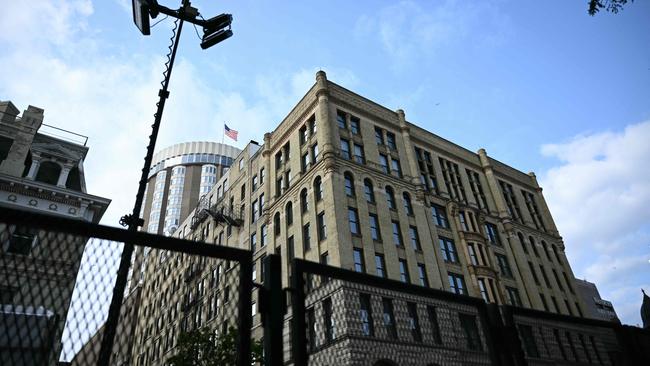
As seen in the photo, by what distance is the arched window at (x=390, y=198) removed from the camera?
37.2m

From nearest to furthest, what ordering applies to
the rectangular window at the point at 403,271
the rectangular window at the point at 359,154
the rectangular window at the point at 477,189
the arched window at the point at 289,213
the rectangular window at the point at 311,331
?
1. the rectangular window at the point at 311,331
2. the rectangular window at the point at 403,271
3. the arched window at the point at 289,213
4. the rectangular window at the point at 359,154
5. the rectangular window at the point at 477,189

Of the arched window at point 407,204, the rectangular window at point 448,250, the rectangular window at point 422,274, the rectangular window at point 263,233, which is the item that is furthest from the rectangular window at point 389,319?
the rectangular window at point 263,233

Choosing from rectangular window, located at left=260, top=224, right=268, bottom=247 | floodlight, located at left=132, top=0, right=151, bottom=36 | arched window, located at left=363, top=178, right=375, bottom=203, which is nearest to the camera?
floodlight, located at left=132, top=0, right=151, bottom=36

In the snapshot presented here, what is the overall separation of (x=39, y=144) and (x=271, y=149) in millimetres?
21367

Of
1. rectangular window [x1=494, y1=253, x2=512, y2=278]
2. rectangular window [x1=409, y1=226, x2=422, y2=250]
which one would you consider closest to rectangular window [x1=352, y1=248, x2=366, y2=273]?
rectangular window [x1=409, y1=226, x2=422, y2=250]

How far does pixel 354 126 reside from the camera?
40.5 m

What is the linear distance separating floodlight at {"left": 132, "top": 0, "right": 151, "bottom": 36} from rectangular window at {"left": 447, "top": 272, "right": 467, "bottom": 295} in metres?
32.4

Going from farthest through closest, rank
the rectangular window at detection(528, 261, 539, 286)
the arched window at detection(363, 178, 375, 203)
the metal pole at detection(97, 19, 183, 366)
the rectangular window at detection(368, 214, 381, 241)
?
1. the rectangular window at detection(528, 261, 539, 286)
2. the arched window at detection(363, 178, 375, 203)
3. the rectangular window at detection(368, 214, 381, 241)
4. the metal pole at detection(97, 19, 183, 366)

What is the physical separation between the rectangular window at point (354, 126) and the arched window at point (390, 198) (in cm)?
599

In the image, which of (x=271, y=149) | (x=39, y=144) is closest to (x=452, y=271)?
(x=271, y=149)

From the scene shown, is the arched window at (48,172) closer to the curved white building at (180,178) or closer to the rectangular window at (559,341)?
the rectangular window at (559,341)

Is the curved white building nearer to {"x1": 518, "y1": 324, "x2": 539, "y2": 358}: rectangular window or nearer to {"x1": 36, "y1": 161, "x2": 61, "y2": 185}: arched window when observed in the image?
{"x1": 36, "y1": 161, "x2": 61, "y2": 185}: arched window

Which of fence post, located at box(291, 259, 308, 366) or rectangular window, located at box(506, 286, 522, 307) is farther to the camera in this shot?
rectangular window, located at box(506, 286, 522, 307)

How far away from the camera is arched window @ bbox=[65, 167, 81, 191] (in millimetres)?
26978
